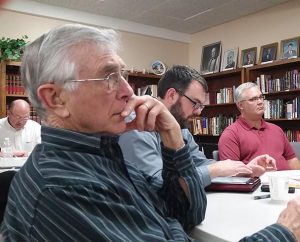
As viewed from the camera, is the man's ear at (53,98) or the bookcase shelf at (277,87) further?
the bookcase shelf at (277,87)

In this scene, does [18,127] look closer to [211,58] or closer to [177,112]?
[177,112]

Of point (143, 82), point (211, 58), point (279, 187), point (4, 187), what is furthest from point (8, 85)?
point (279, 187)

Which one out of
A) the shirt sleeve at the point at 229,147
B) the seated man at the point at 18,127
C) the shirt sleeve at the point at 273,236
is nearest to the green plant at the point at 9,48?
the seated man at the point at 18,127

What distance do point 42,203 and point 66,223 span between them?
0.07 m

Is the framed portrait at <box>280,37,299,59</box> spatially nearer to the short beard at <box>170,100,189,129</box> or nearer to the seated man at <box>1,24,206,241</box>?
the short beard at <box>170,100,189,129</box>

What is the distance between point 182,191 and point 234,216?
188 millimetres

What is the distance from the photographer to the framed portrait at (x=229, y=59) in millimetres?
5254

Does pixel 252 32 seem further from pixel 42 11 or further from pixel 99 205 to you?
pixel 99 205

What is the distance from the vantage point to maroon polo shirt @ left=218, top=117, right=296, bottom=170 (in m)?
2.86

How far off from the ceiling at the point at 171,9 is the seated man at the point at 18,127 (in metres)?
1.80

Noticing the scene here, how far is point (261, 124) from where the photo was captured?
312 centimetres

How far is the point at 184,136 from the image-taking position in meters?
1.35

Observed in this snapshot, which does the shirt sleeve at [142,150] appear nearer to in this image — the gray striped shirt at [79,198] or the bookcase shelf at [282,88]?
the gray striped shirt at [79,198]

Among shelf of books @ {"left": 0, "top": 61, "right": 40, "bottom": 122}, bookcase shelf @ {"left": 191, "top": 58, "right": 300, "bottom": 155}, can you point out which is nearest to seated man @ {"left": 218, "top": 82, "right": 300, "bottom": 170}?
bookcase shelf @ {"left": 191, "top": 58, "right": 300, "bottom": 155}
